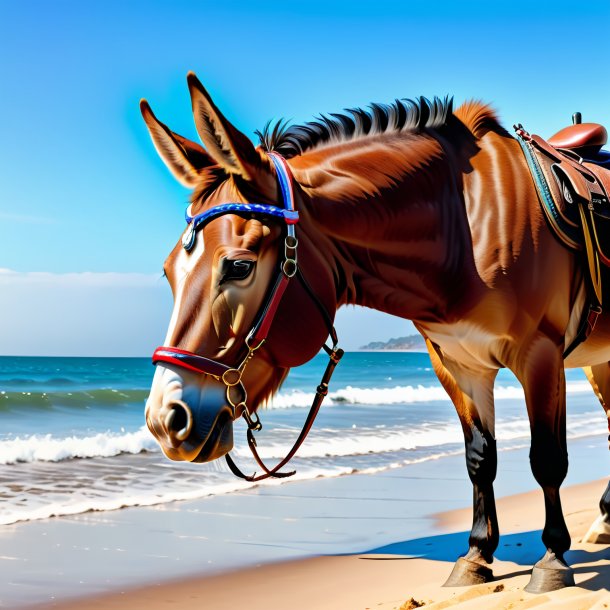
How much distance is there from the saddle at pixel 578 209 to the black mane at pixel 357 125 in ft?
1.62

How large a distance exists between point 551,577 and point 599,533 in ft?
4.52

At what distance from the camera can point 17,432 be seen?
12.9 meters

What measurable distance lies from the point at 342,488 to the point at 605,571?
137 inches

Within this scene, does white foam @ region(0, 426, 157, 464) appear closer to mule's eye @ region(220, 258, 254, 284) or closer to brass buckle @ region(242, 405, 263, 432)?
brass buckle @ region(242, 405, 263, 432)

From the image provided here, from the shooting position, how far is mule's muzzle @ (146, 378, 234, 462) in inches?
93.2

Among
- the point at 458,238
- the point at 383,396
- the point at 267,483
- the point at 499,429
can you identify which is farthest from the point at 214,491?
the point at 383,396

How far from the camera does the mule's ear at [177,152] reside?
2.82m

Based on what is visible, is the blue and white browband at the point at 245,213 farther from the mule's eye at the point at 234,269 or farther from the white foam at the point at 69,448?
the white foam at the point at 69,448

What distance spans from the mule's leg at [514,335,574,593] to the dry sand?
0.31ft

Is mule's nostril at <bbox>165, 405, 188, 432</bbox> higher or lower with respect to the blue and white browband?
lower

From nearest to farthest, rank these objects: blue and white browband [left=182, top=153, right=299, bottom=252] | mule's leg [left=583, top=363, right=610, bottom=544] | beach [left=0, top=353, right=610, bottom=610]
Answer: blue and white browband [left=182, top=153, right=299, bottom=252] → beach [left=0, top=353, right=610, bottom=610] → mule's leg [left=583, top=363, right=610, bottom=544]

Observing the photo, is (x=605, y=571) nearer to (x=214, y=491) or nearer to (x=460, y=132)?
(x=460, y=132)

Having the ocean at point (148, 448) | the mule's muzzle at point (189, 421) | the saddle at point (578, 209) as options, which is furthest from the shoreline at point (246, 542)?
the saddle at point (578, 209)

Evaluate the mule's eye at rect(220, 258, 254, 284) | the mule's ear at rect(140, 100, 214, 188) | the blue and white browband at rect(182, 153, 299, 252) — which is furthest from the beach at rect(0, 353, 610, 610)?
the mule's ear at rect(140, 100, 214, 188)
